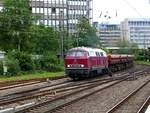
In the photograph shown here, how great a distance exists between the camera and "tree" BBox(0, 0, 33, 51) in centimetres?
6931

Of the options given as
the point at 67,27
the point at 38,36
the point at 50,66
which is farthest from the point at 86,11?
the point at 50,66

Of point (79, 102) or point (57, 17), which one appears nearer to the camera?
point (79, 102)

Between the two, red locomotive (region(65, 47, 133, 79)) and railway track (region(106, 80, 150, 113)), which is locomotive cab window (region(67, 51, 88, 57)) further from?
railway track (region(106, 80, 150, 113))

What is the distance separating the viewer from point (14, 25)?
230 ft

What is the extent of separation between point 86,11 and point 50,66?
265ft

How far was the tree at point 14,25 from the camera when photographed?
227 ft

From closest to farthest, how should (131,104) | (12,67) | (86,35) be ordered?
(131,104), (12,67), (86,35)

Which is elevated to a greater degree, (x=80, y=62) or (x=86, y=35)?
(x=86, y=35)

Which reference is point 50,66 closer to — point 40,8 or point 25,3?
point 25,3

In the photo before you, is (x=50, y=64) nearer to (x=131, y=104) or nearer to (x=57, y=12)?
(x=131, y=104)

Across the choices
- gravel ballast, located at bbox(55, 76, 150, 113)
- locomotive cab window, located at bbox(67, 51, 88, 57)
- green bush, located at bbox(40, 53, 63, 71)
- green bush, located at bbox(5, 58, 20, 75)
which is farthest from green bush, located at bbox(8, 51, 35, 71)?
gravel ballast, located at bbox(55, 76, 150, 113)

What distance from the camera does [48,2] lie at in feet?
411

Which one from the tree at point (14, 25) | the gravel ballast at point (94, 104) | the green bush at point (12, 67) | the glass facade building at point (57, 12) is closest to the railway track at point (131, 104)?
the gravel ballast at point (94, 104)

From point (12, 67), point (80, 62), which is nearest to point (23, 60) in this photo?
point (12, 67)
